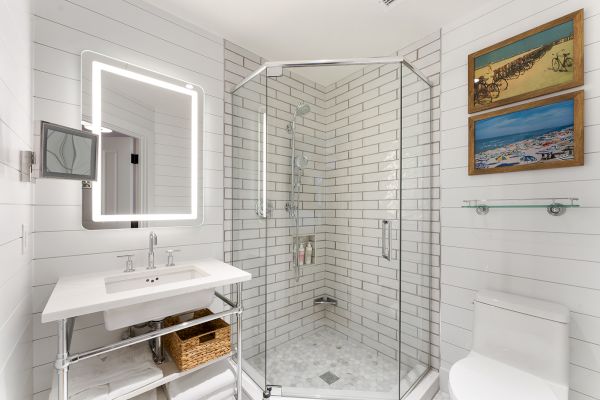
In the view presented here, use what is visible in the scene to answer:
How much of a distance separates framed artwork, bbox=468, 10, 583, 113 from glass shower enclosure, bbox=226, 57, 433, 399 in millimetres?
359

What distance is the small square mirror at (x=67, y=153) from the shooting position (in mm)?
1164

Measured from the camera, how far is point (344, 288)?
210 cm

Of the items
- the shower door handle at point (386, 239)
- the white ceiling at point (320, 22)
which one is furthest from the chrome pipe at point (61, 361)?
the white ceiling at point (320, 22)

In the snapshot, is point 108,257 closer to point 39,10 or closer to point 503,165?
point 39,10

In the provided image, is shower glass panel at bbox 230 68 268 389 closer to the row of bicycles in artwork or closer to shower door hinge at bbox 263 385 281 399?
shower door hinge at bbox 263 385 281 399

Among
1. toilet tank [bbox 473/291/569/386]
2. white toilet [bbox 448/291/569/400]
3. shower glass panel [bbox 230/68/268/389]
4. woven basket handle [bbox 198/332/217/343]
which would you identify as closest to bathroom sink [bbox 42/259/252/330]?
woven basket handle [bbox 198/332/217/343]

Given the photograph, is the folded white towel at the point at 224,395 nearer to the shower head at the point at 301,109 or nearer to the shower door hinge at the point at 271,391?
the shower door hinge at the point at 271,391

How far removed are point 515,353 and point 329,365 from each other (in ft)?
3.77

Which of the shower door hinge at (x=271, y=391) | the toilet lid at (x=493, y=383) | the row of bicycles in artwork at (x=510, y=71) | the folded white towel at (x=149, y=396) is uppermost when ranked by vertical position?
the row of bicycles in artwork at (x=510, y=71)

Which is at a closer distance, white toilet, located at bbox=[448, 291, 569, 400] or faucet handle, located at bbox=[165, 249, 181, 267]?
white toilet, located at bbox=[448, 291, 569, 400]

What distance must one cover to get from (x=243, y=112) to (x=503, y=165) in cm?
186

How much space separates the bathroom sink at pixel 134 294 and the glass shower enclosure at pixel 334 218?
57cm

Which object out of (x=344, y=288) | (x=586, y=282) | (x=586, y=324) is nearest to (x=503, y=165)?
(x=586, y=282)

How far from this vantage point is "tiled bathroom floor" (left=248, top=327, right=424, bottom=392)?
1814 millimetres
